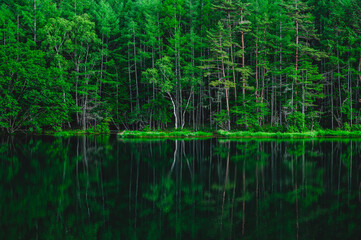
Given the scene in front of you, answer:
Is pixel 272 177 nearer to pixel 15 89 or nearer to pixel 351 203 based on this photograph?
pixel 351 203

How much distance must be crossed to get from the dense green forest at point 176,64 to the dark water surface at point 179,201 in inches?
789

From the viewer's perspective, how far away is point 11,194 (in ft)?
23.1

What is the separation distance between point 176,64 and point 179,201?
28.4 m

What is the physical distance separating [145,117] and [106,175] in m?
26.4

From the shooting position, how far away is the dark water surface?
16.5 ft

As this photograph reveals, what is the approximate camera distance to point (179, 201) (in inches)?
265

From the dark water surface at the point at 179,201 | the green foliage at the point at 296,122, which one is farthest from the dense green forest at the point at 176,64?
the dark water surface at the point at 179,201

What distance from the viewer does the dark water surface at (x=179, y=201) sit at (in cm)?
504

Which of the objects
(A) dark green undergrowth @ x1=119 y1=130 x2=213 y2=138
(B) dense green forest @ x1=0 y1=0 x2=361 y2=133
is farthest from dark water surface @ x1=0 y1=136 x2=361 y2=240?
(B) dense green forest @ x1=0 y1=0 x2=361 y2=133

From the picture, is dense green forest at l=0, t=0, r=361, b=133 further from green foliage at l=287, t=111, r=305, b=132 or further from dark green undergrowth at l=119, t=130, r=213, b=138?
dark green undergrowth at l=119, t=130, r=213, b=138

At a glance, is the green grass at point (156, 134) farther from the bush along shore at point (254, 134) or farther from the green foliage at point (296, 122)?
the green foliage at point (296, 122)

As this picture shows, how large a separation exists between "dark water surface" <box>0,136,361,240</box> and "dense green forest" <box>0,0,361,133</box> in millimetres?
20048

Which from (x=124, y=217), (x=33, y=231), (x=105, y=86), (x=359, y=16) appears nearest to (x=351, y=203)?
(x=124, y=217)

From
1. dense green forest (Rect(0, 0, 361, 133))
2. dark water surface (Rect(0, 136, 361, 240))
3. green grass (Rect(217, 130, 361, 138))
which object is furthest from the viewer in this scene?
dense green forest (Rect(0, 0, 361, 133))
